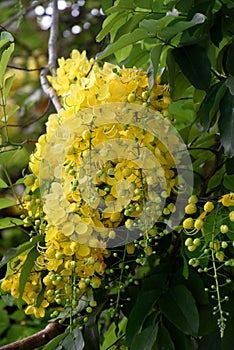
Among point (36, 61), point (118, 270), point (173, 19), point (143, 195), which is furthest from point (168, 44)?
point (36, 61)

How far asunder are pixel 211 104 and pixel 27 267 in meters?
0.27

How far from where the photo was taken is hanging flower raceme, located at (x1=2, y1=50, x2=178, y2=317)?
0.62 meters

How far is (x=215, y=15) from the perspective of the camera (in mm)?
664

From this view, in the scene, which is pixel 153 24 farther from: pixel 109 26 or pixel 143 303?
pixel 143 303

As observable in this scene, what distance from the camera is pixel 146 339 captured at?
0.68 m

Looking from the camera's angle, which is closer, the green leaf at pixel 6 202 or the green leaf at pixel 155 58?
the green leaf at pixel 155 58

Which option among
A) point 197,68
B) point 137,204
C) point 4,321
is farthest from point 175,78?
point 4,321

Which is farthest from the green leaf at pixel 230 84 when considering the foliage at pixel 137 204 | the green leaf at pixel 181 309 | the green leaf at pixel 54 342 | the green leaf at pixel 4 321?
the green leaf at pixel 4 321

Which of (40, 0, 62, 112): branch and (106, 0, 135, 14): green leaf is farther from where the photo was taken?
(40, 0, 62, 112): branch

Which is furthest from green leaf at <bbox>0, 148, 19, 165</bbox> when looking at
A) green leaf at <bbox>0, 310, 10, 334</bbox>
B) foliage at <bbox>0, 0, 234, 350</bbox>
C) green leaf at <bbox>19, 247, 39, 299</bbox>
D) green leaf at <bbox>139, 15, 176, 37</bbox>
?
green leaf at <bbox>0, 310, 10, 334</bbox>

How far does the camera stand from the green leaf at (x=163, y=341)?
2.20 ft

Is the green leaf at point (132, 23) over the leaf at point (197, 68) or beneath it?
over

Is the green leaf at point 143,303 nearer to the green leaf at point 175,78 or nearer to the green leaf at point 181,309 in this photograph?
the green leaf at point 181,309

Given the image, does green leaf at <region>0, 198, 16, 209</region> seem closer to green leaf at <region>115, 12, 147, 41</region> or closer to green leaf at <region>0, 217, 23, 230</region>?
green leaf at <region>0, 217, 23, 230</region>
